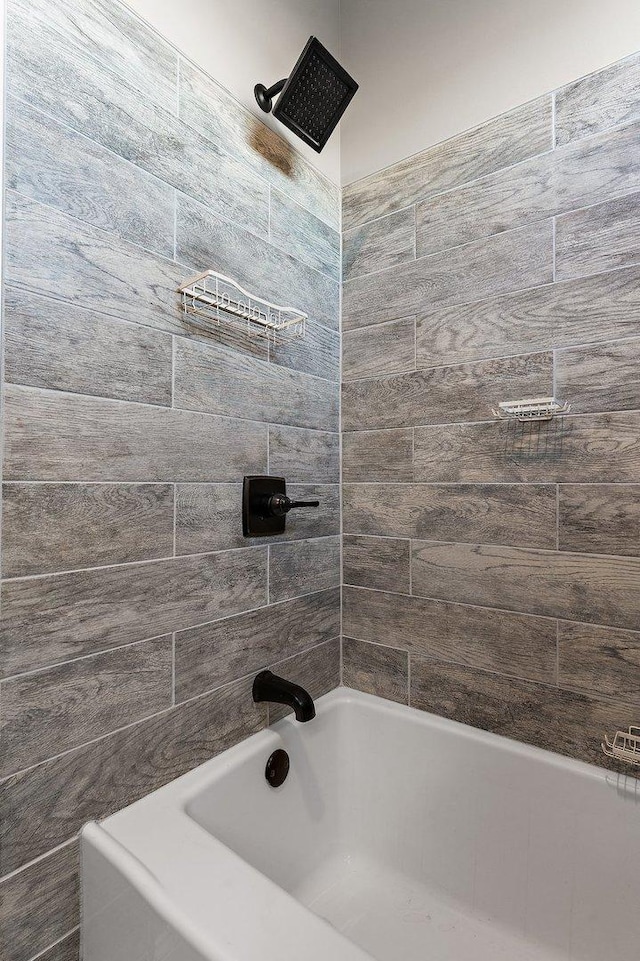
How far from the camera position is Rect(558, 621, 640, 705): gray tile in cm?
121

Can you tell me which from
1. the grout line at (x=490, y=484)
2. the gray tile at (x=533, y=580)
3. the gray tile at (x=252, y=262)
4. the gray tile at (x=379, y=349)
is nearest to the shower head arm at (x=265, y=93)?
the gray tile at (x=252, y=262)

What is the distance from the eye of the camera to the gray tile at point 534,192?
1.23m

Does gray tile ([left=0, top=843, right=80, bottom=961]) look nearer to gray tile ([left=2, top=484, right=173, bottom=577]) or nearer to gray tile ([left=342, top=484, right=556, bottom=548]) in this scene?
gray tile ([left=2, top=484, right=173, bottom=577])

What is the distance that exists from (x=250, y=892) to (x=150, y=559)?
638mm

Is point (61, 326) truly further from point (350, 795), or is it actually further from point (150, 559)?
point (350, 795)

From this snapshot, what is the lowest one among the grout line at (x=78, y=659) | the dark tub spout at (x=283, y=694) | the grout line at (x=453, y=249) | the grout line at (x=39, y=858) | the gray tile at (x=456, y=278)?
the grout line at (x=39, y=858)

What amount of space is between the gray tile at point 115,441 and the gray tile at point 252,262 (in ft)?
1.28

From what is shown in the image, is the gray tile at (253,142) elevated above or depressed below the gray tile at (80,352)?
above

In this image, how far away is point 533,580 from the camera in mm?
1334

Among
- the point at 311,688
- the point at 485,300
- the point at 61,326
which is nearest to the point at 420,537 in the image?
the point at 311,688

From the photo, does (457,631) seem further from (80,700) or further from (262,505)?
(80,700)

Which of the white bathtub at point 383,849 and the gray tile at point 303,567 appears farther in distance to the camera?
the gray tile at point 303,567

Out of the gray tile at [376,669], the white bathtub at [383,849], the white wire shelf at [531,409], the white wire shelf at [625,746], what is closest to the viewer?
the white bathtub at [383,849]

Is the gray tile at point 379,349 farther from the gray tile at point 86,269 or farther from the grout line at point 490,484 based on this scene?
the gray tile at point 86,269
